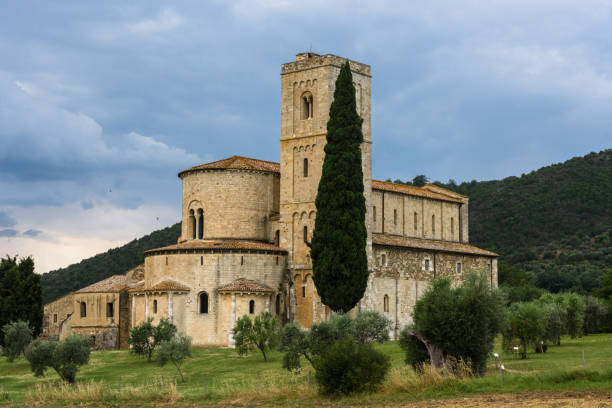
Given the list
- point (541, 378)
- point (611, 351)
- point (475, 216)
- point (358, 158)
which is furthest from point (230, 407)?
point (475, 216)

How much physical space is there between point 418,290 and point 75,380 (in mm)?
25499

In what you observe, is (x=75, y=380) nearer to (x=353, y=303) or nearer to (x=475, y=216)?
(x=353, y=303)

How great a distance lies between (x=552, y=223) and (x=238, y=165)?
52.5 meters

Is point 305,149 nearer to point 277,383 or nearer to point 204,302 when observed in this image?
point 204,302

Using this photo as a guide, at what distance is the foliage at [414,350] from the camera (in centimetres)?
3152

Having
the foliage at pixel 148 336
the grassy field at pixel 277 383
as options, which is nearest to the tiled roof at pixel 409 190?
the grassy field at pixel 277 383

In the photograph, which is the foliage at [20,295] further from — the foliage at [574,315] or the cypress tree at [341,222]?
the foliage at [574,315]

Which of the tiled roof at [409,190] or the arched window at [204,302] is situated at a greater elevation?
the tiled roof at [409,190]

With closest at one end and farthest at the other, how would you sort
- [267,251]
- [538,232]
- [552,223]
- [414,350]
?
[414,350] → [267,251] → [538,232] → [552,223]

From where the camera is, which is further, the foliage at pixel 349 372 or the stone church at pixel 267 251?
the stone church at pixel 267 251

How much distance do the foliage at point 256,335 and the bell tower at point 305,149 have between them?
6.89 metres

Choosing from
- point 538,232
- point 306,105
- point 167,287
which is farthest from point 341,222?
point 538,232

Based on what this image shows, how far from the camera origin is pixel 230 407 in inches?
1053

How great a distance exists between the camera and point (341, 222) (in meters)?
47.7
